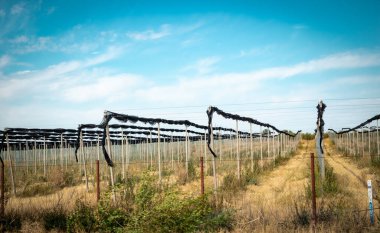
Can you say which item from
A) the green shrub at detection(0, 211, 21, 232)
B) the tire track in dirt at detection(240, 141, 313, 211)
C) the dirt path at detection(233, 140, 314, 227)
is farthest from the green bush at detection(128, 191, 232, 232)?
the green shrub at detection(0, 211, 21, 232)

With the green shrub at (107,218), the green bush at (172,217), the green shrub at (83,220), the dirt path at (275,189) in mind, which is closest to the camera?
the green bush at (172,217)

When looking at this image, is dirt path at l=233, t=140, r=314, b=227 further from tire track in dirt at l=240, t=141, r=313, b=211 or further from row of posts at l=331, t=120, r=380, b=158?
row of posts at l=331, t=120, r=380, b=158

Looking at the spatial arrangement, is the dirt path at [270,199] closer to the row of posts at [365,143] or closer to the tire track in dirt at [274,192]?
the tire track in dirt at [274,192]

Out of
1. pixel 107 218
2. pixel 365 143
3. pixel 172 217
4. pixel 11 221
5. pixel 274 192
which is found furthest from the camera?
pixel 365 143

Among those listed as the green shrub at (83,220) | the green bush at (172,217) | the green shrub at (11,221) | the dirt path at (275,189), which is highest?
the green bush at (172,217)

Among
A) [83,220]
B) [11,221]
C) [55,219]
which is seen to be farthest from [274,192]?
[11,221]

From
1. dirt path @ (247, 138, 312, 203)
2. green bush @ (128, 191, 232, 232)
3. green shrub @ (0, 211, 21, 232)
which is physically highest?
green bush @ (128, 191, 232, 232)

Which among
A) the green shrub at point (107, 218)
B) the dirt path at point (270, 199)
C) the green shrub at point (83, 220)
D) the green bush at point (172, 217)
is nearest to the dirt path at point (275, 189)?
the dirt path at point (270, 199)

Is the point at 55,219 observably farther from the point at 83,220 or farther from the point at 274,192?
the point at 274,192

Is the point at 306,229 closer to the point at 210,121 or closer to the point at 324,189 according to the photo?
the point at 324,189

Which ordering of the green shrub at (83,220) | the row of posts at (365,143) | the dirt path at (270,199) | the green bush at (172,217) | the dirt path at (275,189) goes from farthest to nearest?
1. the row of posts at (365,143)
2. the dirt path at (275,189)
3. the dirt path at (270,199)
4. the green shrub at (83,220)
5. the green bush at (172,217)

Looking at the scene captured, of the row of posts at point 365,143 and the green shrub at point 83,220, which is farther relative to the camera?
the row of posts at point 365,143

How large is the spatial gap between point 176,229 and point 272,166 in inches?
586

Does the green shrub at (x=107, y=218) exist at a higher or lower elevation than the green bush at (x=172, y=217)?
lower
